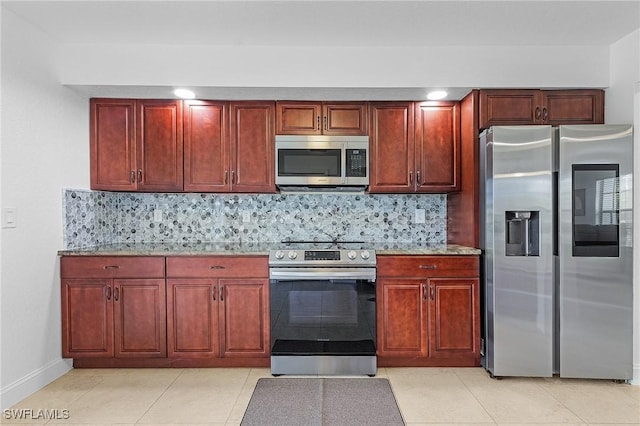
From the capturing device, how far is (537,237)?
288 cm

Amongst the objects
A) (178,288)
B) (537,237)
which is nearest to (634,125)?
(537,237)

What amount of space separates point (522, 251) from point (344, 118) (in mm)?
1674

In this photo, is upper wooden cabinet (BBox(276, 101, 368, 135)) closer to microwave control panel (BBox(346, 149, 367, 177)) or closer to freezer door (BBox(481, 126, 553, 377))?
microwave control panel (BBox(346, 149, 367, 177))

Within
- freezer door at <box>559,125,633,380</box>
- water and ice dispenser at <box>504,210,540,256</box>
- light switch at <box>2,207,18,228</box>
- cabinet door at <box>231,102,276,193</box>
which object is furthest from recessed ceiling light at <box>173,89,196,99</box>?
freezer door at <box>559,125,633,380</box>

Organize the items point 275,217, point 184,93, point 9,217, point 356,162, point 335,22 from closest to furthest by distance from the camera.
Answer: point 9,217
point 335,22
point 184,93
point 356,162
point 275,217

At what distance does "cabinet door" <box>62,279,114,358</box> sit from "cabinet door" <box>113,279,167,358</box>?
0.21 ft

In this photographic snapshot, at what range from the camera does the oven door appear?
303cm

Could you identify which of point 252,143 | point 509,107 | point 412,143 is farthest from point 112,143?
point 509,107

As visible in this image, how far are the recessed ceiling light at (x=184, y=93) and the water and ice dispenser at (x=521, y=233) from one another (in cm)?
251

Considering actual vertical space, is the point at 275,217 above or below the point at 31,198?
below

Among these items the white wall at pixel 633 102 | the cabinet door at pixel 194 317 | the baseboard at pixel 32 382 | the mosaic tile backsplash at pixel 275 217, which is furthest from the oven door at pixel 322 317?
the white wall at pixel 633 102

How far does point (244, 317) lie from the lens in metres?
3.08

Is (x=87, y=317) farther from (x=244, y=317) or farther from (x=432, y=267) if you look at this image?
(x=432, y=267)

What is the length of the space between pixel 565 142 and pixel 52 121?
11.8 feet
